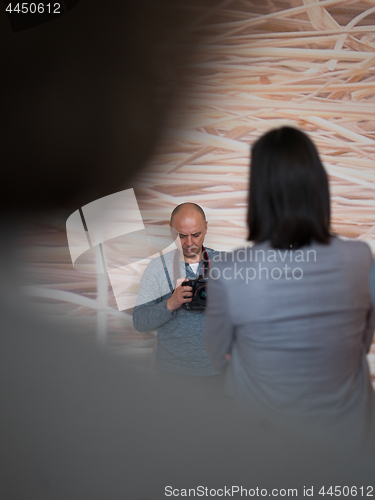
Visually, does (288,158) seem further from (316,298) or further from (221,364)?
(221,364)

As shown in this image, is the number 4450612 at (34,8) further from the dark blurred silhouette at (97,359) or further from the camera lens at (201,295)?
the camera lens at (201,295)

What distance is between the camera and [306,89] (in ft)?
5.41

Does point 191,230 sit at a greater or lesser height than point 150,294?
greater

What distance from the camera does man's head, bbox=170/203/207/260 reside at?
140cm

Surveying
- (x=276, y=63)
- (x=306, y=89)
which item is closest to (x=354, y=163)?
(x=306, y=89)

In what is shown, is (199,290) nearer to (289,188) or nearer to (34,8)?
(289,188)

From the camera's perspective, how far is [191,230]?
4.61ft

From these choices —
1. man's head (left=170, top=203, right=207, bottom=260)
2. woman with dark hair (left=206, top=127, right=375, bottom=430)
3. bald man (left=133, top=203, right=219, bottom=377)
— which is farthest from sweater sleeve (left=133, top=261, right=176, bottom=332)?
woman with dark hair (left=206, top=127, right=375, bottom=430)

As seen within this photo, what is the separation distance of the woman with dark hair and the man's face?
80cm

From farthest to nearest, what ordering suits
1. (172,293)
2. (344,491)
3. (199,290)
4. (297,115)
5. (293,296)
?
(297,115) → (172,293) → (199,290) → (293,296) → (344,491)

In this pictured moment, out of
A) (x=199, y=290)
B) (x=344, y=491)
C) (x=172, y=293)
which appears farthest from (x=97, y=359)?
(x=172, y=293)

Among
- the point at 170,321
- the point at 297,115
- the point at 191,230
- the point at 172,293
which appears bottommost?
the point at 170,321

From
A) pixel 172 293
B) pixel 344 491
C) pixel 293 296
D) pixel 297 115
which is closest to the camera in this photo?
pixel 344 491

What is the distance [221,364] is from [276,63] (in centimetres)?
141
